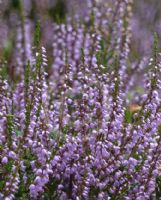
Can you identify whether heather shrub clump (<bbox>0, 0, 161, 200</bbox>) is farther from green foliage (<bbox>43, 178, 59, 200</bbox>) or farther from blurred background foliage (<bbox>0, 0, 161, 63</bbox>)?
blurred background foliage (<bbox>0, 0, 161, 63</bbox>)

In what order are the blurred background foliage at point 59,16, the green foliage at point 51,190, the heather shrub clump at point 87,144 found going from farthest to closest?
the blurred background foliage at point 59,16 → the green foliage at point 51,190 → the heather shrub clump at point 87,144

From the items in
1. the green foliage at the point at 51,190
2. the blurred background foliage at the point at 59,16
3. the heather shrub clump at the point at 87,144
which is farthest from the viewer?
the blurred background foliage at the point at 59,16

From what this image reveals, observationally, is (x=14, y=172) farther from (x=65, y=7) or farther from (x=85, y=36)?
(x=65, y=7)

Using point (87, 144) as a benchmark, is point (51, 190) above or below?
below

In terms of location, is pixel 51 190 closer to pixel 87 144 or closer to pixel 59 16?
pixel 87 144

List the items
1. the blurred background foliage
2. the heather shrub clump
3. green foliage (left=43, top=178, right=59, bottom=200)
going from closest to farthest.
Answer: the heather shrub clump < green foliage (left=43, top=178, right=59, bottom=200) < the blurred background foliage

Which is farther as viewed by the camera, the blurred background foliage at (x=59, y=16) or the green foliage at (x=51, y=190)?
the blurred background foliage at (x=59, y=16)

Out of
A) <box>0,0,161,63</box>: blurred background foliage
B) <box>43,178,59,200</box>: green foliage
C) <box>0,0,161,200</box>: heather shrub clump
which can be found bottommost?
<box>43,178,59,200</box>: green foliage

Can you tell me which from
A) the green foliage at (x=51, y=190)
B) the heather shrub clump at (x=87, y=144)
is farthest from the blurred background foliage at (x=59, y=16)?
the green foliage at (x=51, y=190)

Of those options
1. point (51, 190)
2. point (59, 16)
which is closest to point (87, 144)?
point (51, 190)

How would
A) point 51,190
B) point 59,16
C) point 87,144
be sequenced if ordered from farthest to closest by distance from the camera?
point 59,16 → point 51,190 → point 87,144

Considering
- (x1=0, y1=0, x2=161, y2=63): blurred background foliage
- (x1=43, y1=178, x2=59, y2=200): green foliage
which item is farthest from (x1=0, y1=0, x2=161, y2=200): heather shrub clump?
(x1=0, y1=0, x2=161, y2=63): blurred background foliage

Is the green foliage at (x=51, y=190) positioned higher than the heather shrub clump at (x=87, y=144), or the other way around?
the heather shrub clump at (x=87, y=144)

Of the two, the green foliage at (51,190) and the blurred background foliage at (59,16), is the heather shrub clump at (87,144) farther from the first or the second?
the blurred background foliage at (59,16)
